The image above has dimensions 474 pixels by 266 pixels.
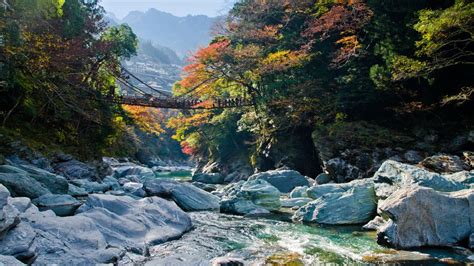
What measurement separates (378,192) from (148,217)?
12.8ft

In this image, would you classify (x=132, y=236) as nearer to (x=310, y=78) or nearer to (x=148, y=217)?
(x=148, y=217)

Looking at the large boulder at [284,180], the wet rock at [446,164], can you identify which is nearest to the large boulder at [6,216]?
the large boulder at [284,180]

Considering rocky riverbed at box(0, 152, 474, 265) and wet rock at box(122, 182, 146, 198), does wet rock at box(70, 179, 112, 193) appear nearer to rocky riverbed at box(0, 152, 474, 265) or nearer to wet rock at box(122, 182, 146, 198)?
wet rock at box(122, 182, 146, 198)

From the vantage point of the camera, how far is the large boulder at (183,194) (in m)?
8.24

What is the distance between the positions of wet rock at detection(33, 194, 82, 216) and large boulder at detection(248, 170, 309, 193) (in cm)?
598

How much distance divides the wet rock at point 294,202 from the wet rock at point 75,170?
4.82 metres

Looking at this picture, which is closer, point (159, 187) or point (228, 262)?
point (228, 262)

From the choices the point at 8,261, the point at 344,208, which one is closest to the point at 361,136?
the point at 344,208

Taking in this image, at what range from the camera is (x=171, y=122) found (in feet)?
70.2

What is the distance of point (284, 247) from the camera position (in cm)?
518

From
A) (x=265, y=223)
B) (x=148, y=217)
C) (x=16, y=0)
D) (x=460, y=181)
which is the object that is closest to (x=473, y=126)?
(x=460, y=181)

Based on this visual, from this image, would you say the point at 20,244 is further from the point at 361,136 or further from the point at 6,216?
the point at 361,136

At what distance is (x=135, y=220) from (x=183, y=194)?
2.96 m

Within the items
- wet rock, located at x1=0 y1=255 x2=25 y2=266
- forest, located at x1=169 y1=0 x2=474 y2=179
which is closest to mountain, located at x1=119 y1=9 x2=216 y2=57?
forest, located at x1=169 y1=0 x2=474 y2=179
